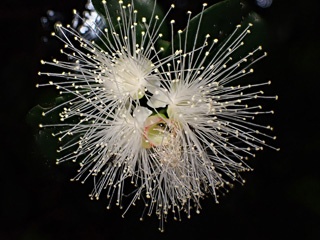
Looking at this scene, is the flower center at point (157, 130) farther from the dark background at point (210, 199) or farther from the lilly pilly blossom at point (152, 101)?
the dark background at point (210, 199)

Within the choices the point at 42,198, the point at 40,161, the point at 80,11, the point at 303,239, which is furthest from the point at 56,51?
the point at 303,239

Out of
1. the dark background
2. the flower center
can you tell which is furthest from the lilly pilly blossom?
the dark background

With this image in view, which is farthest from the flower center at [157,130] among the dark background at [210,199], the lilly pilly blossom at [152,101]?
the dark background at [210,199]

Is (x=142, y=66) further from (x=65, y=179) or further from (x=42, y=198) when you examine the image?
(x=42, y=198)

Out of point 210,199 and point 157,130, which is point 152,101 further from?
point 210,199

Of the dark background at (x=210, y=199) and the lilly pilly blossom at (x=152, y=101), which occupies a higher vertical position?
the dark background at (x=210, y=199)

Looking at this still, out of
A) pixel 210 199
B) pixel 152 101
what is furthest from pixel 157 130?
pixel 210 199

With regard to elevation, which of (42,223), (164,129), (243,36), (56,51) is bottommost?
(164,129)

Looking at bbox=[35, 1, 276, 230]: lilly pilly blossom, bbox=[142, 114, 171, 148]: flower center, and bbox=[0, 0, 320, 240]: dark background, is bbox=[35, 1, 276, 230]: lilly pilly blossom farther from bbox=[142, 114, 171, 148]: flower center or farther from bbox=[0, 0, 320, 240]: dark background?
bbox=[0, 0, 320, 240]: dark background
